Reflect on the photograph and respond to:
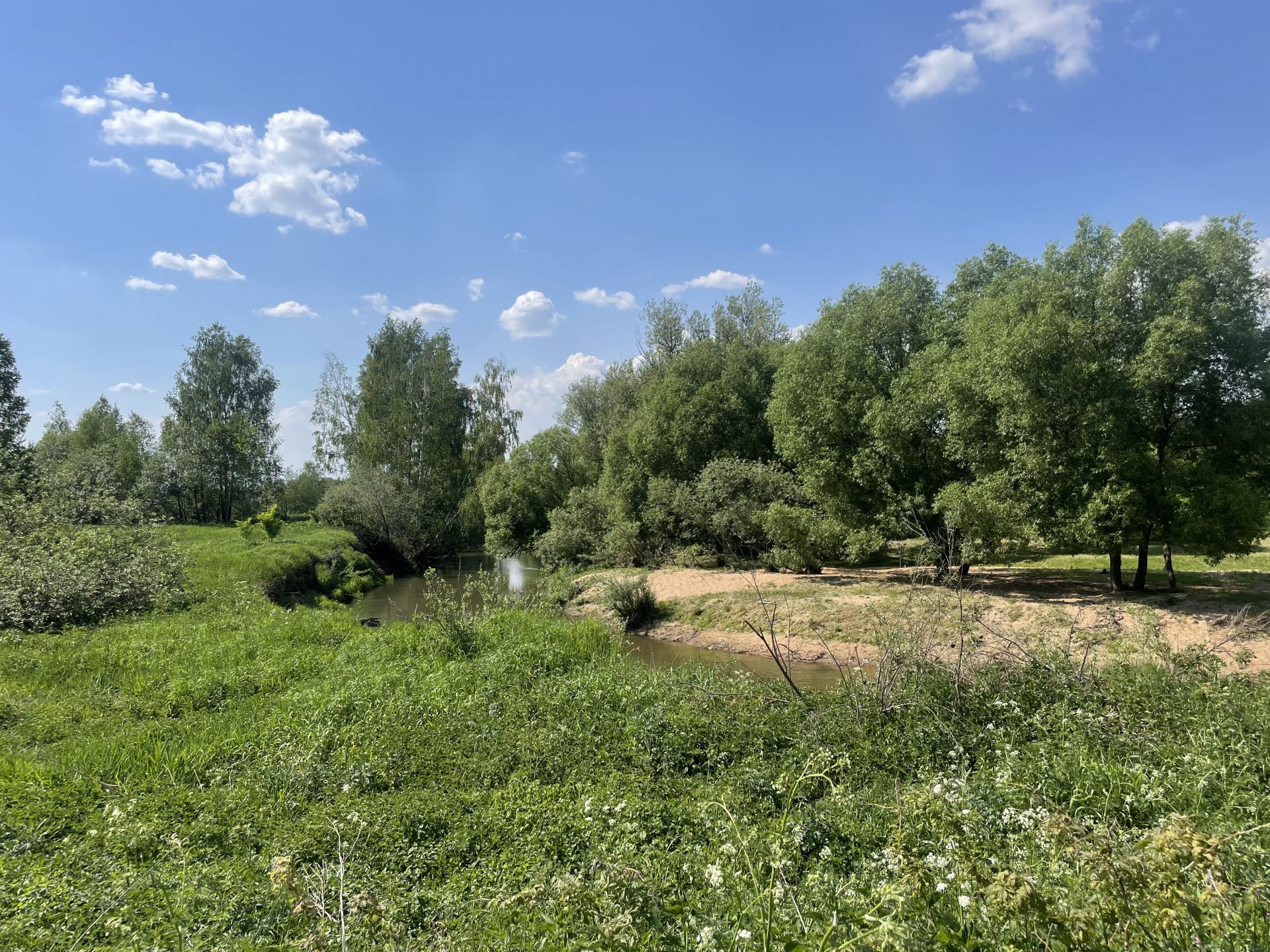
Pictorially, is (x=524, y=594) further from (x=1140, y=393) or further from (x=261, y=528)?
(x=261, y=528)

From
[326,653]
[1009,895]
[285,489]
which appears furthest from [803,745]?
[285,489]

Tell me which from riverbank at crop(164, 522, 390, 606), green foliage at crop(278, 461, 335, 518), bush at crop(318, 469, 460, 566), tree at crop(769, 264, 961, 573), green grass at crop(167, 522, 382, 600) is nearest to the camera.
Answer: green grass at crop(167, 522, 382, 600)

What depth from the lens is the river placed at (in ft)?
43.9

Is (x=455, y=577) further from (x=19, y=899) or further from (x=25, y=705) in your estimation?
Result: (x=19, y=899)

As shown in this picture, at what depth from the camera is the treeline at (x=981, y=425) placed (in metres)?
14.7

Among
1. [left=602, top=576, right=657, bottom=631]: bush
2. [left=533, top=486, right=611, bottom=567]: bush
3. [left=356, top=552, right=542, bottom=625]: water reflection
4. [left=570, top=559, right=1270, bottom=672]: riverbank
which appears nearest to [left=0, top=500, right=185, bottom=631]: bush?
[left=356, top=552, right=542, bottom=625]: water reflection

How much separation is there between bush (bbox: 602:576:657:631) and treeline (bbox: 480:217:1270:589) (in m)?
6.24

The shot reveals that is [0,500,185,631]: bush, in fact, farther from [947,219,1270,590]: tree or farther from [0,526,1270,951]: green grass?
[947,219,1270,590]: tree

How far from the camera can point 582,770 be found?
6.65 metres

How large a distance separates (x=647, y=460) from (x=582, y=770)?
24.3m

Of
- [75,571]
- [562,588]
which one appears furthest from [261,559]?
[562,588]

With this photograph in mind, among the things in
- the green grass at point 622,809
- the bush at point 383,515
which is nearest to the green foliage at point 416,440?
the bush at point 383,515

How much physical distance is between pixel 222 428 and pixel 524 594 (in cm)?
4031

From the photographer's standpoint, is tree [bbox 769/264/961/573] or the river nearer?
the river
